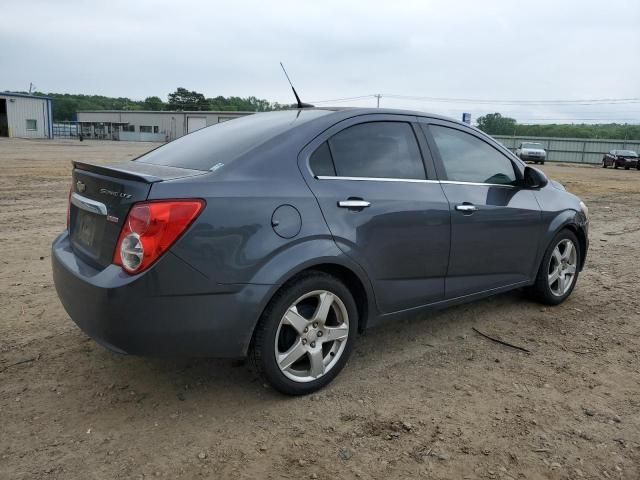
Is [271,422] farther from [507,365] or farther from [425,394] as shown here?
[507,365]

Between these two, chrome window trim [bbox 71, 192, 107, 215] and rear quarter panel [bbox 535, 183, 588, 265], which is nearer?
chrome window trim [bbox 71, 192, 107, 215]

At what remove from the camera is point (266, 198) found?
2811 millimetres

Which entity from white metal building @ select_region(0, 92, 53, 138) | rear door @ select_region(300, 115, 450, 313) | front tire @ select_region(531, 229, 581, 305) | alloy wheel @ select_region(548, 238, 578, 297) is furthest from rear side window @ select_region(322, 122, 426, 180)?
white metal building @ select_region(0, 92, 53, 138)

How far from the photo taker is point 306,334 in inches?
119

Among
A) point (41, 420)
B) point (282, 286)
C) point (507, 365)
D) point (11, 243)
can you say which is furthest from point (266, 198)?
point (11, 243)

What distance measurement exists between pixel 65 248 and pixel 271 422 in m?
1.62

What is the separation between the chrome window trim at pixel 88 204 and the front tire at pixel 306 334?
1018 millimetres

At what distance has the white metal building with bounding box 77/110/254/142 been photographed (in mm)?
73875

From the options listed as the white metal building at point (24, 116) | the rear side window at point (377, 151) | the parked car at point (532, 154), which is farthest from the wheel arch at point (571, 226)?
the white metal building at point (24, 116)

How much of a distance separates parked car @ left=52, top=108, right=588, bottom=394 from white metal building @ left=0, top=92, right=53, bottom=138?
58995mm

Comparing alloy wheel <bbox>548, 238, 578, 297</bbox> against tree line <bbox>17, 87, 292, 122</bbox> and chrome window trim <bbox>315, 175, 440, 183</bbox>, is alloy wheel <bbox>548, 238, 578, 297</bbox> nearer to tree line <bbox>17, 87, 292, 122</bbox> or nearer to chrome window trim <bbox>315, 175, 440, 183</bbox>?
chrome window trim <bbox>315, 175, 440, 183</bbox>

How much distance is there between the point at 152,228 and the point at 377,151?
1.57 m

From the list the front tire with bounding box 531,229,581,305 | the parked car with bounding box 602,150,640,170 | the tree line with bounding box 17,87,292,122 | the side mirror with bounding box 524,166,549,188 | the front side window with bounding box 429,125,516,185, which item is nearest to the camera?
the front side window with bounding box 429,125,516,185

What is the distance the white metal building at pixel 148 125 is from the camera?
73875 millimetres
